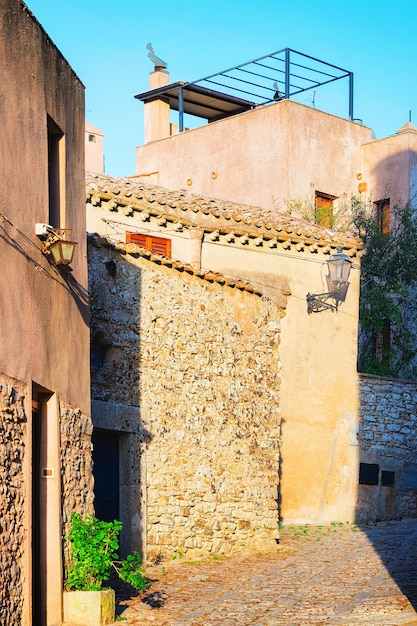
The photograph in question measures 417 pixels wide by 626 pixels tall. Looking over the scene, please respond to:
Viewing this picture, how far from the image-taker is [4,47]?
9344 mm

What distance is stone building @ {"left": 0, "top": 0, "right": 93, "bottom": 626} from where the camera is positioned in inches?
363

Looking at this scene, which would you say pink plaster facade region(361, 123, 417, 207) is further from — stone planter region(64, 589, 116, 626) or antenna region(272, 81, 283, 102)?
stone planter region(64, 589, 116, 626)

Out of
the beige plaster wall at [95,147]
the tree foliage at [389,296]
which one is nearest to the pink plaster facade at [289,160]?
the tree foliage at [389,296]

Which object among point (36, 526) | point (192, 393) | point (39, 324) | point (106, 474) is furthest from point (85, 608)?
point (192, 393)

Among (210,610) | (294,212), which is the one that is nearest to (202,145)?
(294,212)

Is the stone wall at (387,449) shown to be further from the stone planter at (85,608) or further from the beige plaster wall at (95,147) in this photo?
the beige plaster wall at (95,147)

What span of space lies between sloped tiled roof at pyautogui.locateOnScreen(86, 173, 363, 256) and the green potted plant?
31.4ft

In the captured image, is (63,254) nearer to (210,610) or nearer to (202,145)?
(210,610)

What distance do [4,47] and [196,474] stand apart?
740 cm

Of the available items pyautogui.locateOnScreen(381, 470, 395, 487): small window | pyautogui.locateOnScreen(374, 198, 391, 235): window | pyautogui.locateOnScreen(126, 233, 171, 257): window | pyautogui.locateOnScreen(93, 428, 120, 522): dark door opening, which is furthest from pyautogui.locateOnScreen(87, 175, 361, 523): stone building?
pyautogui.locateOnScreen(93, 428, 120, 522): dark door opening

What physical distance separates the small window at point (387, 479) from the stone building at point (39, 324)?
1224 cm

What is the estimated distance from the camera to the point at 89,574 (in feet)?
35.3

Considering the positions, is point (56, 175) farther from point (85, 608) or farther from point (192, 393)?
point (192, 393)

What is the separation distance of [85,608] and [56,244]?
334 centimetres
